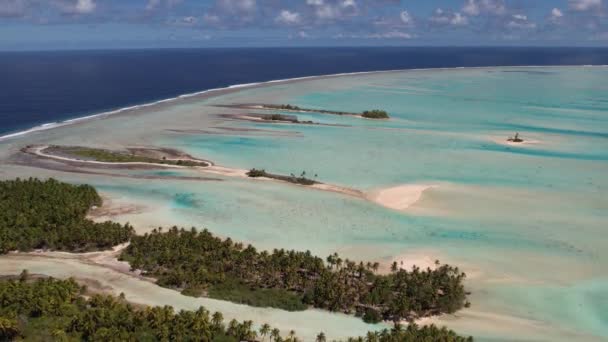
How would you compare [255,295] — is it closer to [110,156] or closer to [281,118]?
[110,156]

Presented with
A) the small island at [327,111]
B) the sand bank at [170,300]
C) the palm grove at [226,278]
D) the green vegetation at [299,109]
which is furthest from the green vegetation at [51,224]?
the green vegetation at [299,109]

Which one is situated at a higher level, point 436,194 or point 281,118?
point 281,118

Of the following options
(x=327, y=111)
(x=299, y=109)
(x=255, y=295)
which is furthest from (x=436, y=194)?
(x=299, y=109)

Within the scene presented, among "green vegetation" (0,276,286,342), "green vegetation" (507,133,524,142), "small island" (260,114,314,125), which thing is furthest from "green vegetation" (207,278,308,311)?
"small island" (260,114,314,125)

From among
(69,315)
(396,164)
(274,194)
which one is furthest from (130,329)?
(396,164)

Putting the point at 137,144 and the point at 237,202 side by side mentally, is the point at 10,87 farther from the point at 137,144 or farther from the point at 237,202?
the point at 237,202

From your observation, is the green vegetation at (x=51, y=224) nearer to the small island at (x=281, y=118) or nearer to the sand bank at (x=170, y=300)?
the sand bank at (x=170, y=300)
